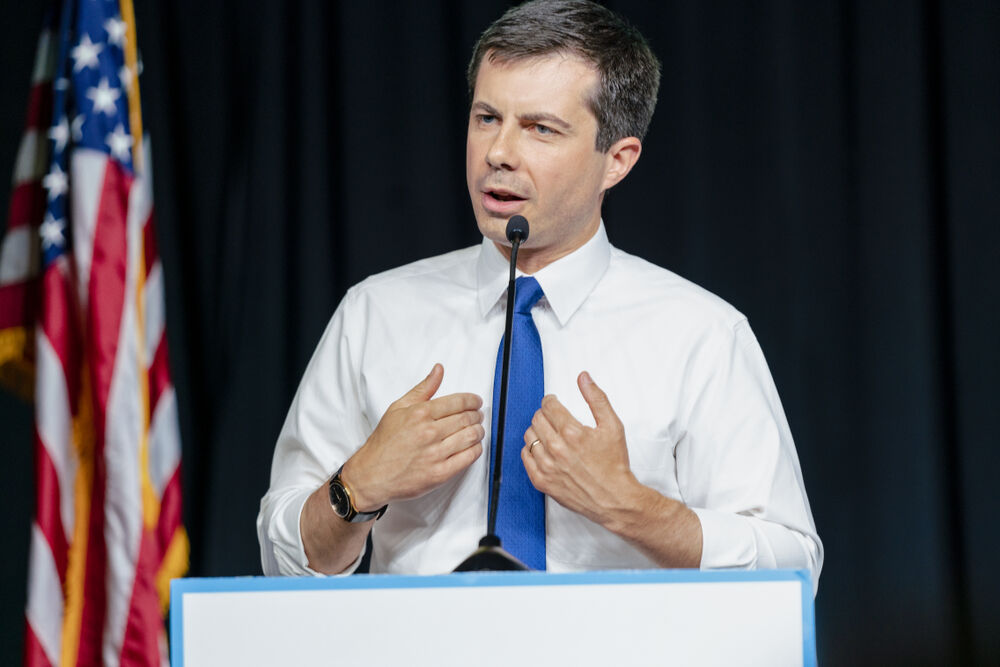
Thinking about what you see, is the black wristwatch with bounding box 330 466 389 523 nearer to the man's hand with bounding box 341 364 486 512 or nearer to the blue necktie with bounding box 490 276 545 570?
the man's hand with bounding box 341 364 486 512

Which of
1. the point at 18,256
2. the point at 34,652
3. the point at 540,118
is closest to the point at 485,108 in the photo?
the point at 540,118

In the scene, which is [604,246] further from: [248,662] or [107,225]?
[248,662]

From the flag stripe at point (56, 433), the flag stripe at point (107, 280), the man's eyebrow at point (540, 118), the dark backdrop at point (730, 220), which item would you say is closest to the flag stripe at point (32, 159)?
the flag stripe at point (107, 280)

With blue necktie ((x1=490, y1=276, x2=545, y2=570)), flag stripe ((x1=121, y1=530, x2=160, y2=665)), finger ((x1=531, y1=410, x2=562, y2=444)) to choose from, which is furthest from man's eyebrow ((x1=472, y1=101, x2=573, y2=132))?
flag stripe ((x1=121, y1=530, x2=160, y2=665))

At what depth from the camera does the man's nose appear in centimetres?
157

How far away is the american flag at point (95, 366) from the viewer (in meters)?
A: 1.85

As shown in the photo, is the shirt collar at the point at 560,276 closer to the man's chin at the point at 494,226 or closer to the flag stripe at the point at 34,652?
the man's chin at the point at 494,226

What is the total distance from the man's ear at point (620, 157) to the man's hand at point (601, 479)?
0.46 metres

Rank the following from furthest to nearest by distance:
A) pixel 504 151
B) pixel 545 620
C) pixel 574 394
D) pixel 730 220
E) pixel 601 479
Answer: pixel 730 220
pixel 574 394
pixel 504 151
pixel 601 479
pixel 545 620

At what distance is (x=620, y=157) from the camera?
175 centimetres

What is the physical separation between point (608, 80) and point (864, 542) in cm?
135

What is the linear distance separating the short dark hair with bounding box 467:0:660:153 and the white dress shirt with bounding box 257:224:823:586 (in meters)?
0.20

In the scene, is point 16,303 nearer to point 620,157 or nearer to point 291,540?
point 291,540

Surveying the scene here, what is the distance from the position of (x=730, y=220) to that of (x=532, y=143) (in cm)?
107
